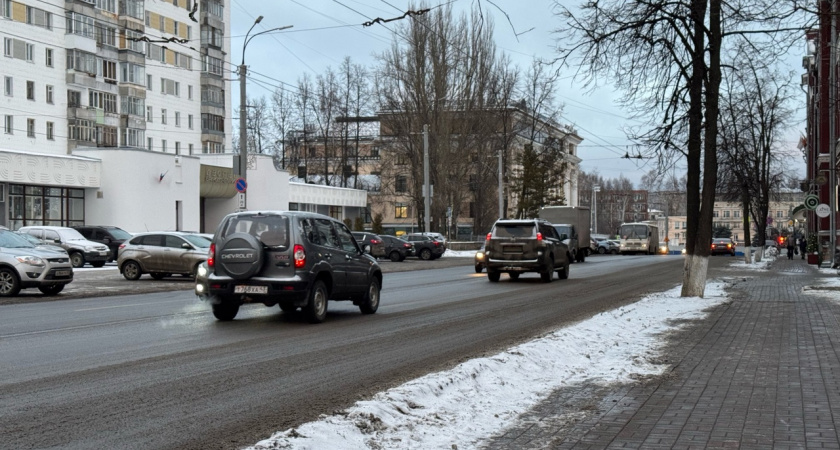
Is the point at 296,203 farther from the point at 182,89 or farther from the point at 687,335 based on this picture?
the point at 687,335

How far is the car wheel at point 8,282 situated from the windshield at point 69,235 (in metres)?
16.6

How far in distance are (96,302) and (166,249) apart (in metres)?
9.02

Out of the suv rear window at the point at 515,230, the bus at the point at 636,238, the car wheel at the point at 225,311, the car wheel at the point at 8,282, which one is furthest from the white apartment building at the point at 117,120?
the car wheel at the point at 225,311

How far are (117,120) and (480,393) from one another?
64222mm

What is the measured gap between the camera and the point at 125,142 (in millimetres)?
68562

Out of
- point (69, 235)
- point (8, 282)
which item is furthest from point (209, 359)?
point (69, 235)

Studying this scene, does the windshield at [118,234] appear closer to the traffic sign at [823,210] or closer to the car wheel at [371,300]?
the car wheel at [371,300]

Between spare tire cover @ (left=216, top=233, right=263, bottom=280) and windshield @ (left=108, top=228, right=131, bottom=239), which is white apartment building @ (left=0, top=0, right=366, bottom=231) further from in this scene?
spare tire cover @ (left=216, top=233, right=263, bottom=280)

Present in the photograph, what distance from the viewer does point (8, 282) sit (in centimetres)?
2050

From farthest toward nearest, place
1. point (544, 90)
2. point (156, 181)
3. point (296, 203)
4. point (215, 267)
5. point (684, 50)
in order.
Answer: point (544, 90), point (296, 203), point (156, 181), point (684, 50), point (215, 267)

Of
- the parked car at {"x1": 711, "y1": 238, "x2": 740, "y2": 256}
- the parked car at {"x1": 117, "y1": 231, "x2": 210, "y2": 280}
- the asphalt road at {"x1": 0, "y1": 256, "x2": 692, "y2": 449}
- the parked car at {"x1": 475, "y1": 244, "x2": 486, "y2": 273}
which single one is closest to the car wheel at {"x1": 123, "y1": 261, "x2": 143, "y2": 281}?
the parked car at {"x1": 117, "y1": 231, "x2": 210, "y2": 280}

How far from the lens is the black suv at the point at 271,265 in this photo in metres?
14.1

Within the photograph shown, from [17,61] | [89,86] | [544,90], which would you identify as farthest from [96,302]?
[544,90]

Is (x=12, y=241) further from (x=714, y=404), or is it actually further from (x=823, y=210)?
(x=823, y=210)
